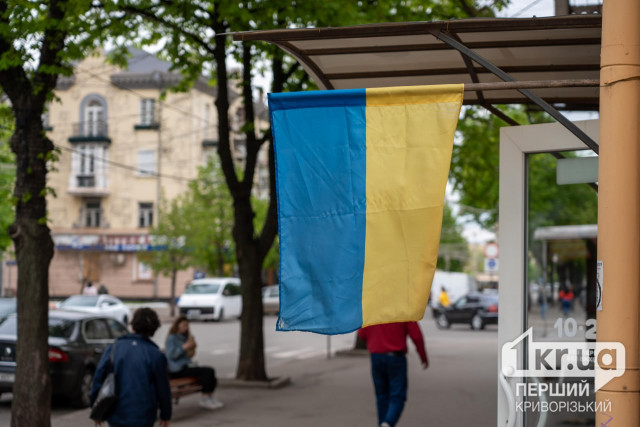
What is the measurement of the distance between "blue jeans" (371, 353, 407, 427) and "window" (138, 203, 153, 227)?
1994 inches

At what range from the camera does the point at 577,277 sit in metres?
28.5

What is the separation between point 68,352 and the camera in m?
13.4

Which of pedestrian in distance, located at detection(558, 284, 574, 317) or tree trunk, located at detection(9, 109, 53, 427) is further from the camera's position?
pedestrian in distance, located at detection(558, 284, 574, 317)

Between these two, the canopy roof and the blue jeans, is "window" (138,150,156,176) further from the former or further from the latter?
the canopy roof

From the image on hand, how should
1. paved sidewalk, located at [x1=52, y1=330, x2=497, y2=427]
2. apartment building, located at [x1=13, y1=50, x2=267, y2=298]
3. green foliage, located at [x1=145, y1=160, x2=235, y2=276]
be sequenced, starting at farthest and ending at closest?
apartment building, located at [x1=13, y1=50, x2=267, y2=298] < green foliage, located at [x1=145, y1=160, x2=235, y2=276] < paved sidewalk, located at [x1=52, y1=330, x2=497, y2=427]

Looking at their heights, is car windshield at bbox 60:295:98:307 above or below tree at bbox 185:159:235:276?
below

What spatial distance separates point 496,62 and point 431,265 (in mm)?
2725

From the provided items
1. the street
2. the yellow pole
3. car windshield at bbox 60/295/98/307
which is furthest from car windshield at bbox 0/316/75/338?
car windshield at bbox 60/295/98/307

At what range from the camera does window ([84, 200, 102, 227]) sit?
194 feet

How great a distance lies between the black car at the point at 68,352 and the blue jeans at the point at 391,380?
587 cm

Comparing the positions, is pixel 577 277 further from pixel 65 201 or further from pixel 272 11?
pixel 65 201

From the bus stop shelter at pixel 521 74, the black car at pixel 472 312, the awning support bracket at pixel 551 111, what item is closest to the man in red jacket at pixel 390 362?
the bus stop shelter at pixel 521 74

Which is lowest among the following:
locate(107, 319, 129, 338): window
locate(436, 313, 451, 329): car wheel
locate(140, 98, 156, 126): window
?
locate(436, 313, 451, 329): car wheel

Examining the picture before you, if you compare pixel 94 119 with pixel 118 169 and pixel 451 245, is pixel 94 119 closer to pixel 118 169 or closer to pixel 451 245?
pixel 118 169
